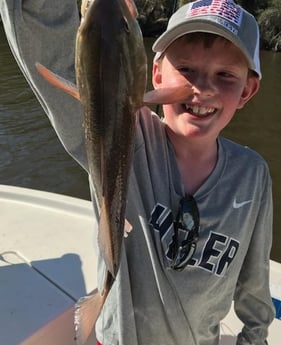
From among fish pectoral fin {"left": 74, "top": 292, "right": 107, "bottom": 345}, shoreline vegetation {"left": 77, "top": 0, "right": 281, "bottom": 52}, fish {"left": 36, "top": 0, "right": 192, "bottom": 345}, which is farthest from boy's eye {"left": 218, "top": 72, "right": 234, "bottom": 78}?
shoreline vegetation {"left": 77, "top": 0, "right": 281, "bottom": 52}

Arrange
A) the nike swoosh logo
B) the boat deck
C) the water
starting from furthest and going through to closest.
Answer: the water → the boat deck → the nike swoosh logo

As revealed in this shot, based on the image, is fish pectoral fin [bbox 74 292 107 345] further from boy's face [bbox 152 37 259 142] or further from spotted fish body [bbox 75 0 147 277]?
boy's face [bbox 152 37 259 142]

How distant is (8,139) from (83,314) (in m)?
8.85

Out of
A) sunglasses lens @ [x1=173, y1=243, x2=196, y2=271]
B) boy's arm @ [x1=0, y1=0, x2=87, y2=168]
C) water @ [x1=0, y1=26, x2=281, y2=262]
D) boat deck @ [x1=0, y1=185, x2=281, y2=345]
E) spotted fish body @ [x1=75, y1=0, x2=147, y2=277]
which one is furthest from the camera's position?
water @ [x1=0, y1=26, x2=281, y2=262]

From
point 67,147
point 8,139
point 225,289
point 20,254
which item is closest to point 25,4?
point 67,147

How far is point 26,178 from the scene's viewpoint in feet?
27.4

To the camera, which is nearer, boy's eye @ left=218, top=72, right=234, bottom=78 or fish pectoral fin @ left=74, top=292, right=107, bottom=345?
fish pectoral fin @ left=74, top=292, right=107, bottom=345

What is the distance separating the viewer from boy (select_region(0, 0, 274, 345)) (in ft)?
4.47

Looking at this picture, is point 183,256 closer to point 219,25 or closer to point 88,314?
point 88,314

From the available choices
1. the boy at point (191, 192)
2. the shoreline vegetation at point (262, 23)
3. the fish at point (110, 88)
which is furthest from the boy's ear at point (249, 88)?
the shoreline vegetation at point (262, 23)

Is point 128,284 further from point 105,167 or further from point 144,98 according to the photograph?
point 144,98

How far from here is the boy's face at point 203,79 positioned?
1352 millimetres

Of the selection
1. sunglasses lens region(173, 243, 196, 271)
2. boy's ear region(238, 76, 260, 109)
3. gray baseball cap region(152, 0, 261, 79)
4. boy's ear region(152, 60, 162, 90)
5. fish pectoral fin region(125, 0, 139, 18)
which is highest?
fish pectoral fin region(125, 0, 139, 18)

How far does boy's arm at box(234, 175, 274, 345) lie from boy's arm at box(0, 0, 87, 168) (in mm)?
737
